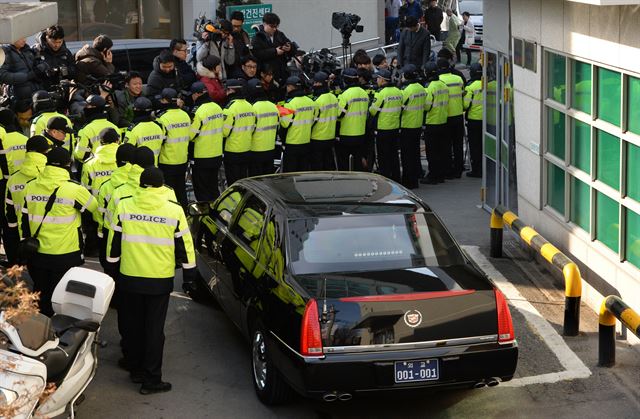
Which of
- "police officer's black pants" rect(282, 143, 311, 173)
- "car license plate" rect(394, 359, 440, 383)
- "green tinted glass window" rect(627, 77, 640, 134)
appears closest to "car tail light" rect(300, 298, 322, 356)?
"car license plate" rect(394, 359, 440, 383)

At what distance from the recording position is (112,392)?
1012 centimetres

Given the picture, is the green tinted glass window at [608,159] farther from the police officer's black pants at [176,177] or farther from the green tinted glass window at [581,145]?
→ the police officer's black pants at [176,177]

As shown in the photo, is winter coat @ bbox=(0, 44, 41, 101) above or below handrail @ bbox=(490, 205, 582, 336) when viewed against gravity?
above

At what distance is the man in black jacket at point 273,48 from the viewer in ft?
64.2

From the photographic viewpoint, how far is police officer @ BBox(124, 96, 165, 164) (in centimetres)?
1438

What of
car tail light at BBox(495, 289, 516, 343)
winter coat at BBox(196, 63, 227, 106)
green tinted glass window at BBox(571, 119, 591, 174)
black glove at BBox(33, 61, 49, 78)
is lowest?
car tail light at BBox(495, 289, 516, 343)

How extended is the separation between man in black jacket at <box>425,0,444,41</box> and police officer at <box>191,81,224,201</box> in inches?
498

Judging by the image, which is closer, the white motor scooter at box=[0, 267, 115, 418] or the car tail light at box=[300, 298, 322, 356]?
the white motor scooter at box=[0, 267, 115, 418]

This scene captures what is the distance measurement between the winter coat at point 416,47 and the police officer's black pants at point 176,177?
712cm

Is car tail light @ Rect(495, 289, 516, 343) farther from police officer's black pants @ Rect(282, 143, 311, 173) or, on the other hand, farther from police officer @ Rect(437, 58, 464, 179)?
police officer @ Rect(437, 58, 464, 179)

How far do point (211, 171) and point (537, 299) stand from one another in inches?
206

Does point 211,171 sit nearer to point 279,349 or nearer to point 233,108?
point 233,108

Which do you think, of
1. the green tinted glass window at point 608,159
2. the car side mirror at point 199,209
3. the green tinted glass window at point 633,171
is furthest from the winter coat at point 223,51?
the green tinted glass window at point 633,171

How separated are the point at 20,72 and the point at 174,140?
2.75 m
